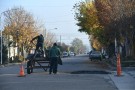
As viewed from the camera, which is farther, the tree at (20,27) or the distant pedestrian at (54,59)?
the tree at (20,27)

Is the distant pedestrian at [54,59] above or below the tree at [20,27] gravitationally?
below

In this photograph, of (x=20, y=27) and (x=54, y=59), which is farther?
(x=20, y=27)

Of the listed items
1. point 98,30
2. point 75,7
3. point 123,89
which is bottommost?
point 123,89

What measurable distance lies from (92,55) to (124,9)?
22.3m

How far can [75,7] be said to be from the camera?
64188 millimetres

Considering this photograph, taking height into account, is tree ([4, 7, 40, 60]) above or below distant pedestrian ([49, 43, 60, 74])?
above

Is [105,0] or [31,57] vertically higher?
[105,0]

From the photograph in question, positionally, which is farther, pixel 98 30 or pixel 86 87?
pixel 98 30

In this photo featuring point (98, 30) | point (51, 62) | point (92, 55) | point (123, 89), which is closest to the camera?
point (123, 89)

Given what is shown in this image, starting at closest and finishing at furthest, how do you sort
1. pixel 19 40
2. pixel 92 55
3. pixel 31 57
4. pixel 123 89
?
pixel 123 89 < pixel 31 57 < pixel 92 55 < pixel 19 40

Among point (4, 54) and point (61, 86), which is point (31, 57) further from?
point (4, 54)

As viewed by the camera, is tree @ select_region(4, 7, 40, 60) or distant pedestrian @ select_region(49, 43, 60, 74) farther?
tree @ select_region(4, 7, 40, 60)

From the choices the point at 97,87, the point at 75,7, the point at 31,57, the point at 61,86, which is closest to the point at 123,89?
the point at 97,87

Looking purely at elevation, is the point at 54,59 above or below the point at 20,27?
below
